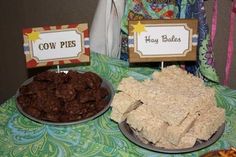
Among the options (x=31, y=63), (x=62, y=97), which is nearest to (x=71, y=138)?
(x=62, y=97)

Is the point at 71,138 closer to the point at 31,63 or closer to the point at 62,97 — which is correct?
the point at 62,97

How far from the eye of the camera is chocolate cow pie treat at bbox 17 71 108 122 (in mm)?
1048

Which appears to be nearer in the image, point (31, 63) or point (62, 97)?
point (62, 97)

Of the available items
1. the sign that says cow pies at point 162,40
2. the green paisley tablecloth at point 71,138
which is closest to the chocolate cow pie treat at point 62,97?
the green paisley tablecloth at point 71,138

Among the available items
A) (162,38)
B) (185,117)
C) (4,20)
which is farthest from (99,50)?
(4,20)

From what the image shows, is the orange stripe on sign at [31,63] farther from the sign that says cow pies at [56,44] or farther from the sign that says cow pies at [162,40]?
the sign that says cow pies at [162,40]

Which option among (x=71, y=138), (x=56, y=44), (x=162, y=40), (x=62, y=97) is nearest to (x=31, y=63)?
(x=56, y=44)

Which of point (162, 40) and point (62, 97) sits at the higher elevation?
point (162, 40)

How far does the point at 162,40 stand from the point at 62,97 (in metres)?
0.36

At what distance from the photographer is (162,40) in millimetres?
1142

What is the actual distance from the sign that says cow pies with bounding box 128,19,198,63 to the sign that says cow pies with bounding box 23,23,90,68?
17cm

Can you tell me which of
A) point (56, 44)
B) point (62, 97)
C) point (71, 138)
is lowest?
point (71, 138)

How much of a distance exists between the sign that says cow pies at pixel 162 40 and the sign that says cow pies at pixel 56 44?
0.55ft

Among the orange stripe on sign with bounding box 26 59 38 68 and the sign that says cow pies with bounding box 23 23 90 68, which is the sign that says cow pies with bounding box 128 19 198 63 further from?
the orange stripe on sign with bounding box 26 59 38 68
